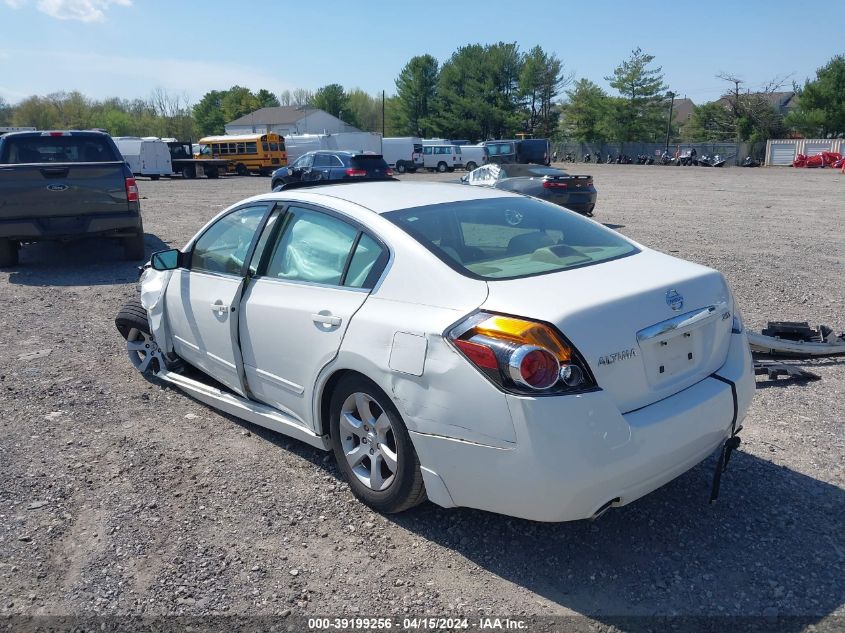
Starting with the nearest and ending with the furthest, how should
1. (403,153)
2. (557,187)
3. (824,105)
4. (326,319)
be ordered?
(326,319), (557,187), (403,153), (824,105)

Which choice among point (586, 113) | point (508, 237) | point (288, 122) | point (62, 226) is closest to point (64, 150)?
point (62, 226)

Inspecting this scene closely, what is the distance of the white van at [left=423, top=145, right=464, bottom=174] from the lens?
48.4 metres

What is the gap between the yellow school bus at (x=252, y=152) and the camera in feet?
143

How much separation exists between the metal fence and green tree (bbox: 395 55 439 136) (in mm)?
20755

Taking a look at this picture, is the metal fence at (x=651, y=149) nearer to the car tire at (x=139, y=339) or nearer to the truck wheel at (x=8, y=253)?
the truck wheel at (x=8, y=253)

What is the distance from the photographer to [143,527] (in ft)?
11.2

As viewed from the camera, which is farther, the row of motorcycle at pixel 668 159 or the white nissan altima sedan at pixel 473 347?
the row of motorcycle at pixel 668 159

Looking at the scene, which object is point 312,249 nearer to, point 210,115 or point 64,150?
point 64,150

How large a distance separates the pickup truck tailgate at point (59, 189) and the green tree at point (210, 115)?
344 feet

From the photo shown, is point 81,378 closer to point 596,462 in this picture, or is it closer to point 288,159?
point 596,462

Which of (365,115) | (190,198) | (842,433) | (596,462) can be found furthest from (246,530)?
(365,115)

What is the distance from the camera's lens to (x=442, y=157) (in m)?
48.8

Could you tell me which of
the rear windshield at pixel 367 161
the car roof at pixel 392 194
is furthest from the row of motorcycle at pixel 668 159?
the car roof at pixel 392 194

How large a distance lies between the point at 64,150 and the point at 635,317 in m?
10.1
